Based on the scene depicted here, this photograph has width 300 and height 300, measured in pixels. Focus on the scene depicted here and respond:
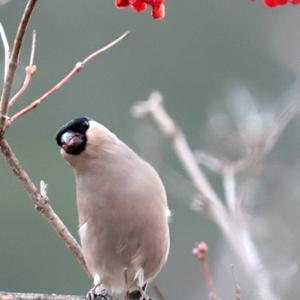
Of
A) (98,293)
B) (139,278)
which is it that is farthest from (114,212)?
(98,293)

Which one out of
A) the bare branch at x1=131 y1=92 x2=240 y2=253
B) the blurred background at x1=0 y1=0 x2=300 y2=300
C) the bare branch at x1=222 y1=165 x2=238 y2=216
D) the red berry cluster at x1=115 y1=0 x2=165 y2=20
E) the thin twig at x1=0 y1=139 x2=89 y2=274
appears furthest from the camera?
the blurred background at x1=0 y1=0 x2=300 y2=300

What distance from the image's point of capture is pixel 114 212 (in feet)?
16.1

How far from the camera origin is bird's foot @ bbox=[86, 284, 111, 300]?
4.95 m

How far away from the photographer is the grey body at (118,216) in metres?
4.91

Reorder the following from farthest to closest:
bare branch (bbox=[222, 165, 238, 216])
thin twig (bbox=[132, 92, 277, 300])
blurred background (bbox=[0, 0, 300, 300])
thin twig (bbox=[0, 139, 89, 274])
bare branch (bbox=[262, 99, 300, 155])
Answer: blurred background (bbox=[0, 0, 300, 300]), bare branch (bbox=[262, 99, 300, 155]), bare branch (bbox=[222, 165, 238, 216]), thin twig (bbox=[132, 92, 277, 300]), thin twig (bbox=[0, 139, 89, 274])

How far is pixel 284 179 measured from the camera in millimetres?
5961

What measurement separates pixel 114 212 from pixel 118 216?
25 mm

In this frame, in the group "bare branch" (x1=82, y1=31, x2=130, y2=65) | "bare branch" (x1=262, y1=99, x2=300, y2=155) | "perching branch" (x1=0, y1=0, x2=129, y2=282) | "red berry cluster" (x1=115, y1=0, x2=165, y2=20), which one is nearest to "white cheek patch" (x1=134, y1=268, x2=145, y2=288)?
"perching branch" (x1=0, y1=0, x2=129, y2=282)

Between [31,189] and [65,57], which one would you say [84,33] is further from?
[31,189]

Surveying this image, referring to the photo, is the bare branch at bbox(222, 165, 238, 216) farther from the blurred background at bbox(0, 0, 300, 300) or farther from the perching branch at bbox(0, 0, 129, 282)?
the blurred background at bbox(0, 0, 300, 300)

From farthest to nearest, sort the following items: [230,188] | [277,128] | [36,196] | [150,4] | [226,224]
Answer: [277,128] → [230,188] → [226,224] → [36,196] → [150,4]

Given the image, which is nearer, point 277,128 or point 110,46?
point 110,46

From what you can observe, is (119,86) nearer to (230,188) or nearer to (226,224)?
(230,188)

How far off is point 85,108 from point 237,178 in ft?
23.8
